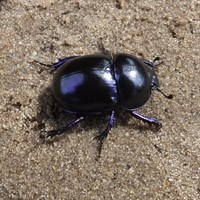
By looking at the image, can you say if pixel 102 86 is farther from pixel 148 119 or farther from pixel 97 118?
pixel 148 119

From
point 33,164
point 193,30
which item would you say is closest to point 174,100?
point 193,30

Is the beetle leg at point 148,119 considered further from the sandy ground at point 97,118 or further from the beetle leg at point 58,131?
the beetle leg at point 58,131

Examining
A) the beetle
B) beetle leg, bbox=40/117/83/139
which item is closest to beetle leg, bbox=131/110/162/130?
the beetle

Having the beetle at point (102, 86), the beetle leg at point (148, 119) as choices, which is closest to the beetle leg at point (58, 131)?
the beetle at point (102, 86)

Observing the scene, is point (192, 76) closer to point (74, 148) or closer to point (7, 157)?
point (74, 148)

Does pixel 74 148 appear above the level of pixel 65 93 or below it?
below

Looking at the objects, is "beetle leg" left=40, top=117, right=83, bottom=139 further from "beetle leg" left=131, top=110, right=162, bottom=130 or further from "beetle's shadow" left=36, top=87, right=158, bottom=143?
"beetle leg" left=131, top=110, right=162, bottom=130

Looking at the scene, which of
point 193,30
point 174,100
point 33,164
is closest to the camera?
point 33,164
